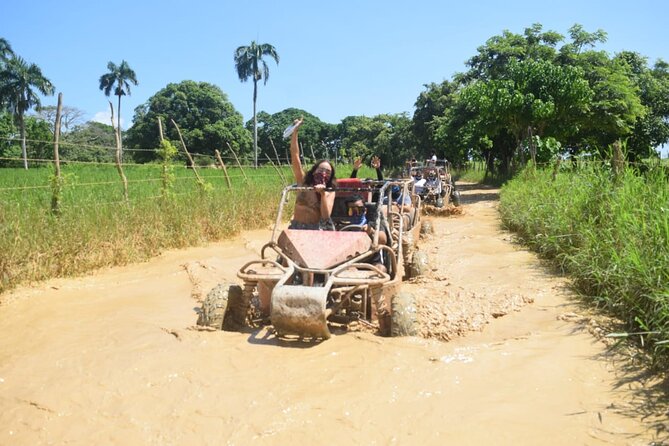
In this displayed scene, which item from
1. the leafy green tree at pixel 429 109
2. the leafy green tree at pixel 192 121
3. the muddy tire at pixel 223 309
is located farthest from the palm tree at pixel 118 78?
the muddy tire at pixel 223 309

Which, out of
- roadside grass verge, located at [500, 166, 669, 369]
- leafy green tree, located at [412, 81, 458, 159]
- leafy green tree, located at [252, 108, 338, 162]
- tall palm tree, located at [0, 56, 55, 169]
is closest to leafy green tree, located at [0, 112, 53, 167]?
tall palm tree, located at [0, 56, 55, 169]

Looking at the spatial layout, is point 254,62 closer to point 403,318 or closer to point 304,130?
point 304,130

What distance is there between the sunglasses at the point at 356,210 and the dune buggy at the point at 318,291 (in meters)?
0.94

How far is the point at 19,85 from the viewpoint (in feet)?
112

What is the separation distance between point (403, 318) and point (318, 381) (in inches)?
39.2

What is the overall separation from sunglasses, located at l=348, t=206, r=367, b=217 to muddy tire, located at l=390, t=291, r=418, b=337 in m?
1.88

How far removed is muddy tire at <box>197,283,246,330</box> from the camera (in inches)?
167

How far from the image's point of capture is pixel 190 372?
3.47 m

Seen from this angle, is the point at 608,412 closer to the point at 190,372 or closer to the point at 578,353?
the point at 578,353

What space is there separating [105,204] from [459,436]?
6561mm

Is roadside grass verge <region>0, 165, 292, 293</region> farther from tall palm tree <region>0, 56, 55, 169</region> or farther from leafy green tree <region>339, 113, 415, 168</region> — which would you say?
tall palm tree <region>0, 56, 55, 169</region>

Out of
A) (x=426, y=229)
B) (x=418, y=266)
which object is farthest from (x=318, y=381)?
(x=426, y=229)

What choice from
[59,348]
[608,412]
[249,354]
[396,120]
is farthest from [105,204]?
[396,120]

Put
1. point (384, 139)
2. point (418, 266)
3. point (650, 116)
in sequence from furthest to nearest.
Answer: point (384, 139)
point (650, 116)
point (418, 266)
